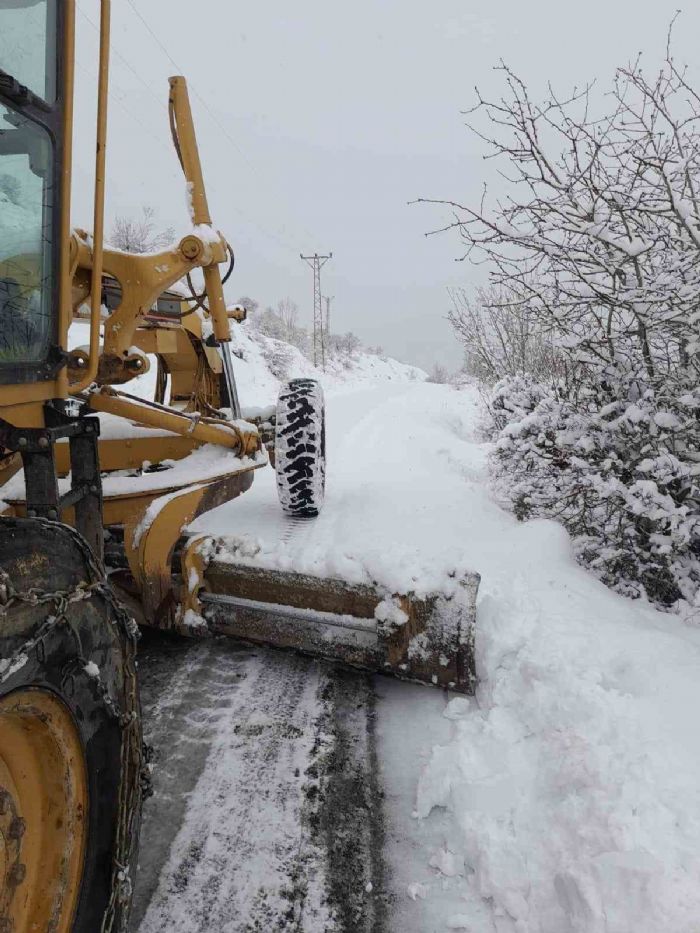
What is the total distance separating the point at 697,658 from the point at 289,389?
10.6 ft

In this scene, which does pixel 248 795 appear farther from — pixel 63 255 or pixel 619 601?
pixel 619 601

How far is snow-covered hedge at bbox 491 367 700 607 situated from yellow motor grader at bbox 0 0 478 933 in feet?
5.42

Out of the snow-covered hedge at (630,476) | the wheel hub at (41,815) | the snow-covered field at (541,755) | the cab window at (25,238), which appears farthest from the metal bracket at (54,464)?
the snow-covered hedge at (630,476)

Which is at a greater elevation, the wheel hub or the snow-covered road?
the wheel hub

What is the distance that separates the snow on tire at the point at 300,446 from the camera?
4449 mm

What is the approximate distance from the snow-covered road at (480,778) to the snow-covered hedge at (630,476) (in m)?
0.60

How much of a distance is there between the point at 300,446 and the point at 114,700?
3.12m

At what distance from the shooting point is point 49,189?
1755mm

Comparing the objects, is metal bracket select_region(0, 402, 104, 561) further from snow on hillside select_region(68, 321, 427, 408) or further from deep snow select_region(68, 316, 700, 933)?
snow on hillside select_region(68, 321, 427, 408)

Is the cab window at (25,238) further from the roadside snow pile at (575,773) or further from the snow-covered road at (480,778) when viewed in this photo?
the roadside snow pile at (575,773)

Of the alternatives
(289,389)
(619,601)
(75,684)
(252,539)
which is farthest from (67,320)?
(619,601)

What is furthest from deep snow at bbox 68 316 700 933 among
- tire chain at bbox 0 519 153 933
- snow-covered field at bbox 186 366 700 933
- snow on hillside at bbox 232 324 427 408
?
snow on hillside at bbox 232 324 427 408

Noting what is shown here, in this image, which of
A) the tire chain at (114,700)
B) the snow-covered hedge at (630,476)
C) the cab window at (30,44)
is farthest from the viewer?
the snow-covered hedge at (630,476)

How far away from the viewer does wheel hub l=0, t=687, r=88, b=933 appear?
1.26m
